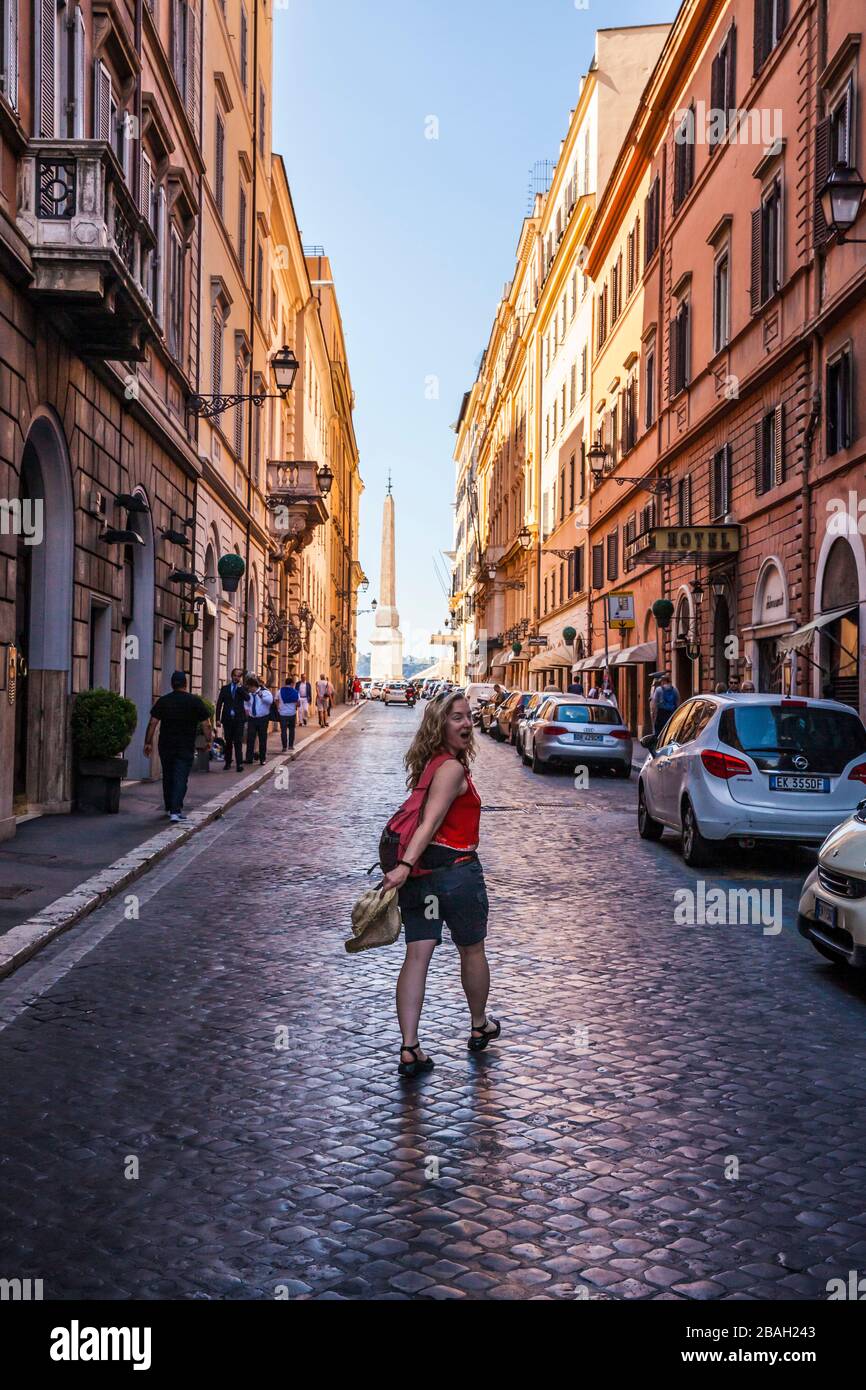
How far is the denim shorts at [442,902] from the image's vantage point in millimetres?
5949

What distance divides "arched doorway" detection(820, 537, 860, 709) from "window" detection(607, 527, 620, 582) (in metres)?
19.9

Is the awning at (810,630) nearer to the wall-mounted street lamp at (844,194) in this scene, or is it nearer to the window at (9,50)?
the wall-mounted street lamp at (844,194)

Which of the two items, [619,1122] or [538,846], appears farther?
[538,846]

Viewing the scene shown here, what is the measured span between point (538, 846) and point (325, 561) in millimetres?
55005

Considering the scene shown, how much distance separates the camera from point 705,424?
27906 millimetres

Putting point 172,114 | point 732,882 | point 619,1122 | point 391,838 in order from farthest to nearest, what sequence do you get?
1. point 172,114
2. point 732,882
3. point 391,838
4. point 619,1122

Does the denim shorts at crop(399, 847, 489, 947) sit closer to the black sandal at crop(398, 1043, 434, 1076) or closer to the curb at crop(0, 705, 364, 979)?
the black sandal at crop(398, 1043, 434, 1076)

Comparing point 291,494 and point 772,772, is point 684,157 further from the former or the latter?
point 772,772

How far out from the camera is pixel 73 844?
41.0ft

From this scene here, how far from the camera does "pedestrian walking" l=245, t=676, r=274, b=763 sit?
24.7m

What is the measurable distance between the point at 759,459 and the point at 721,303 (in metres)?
5.04
